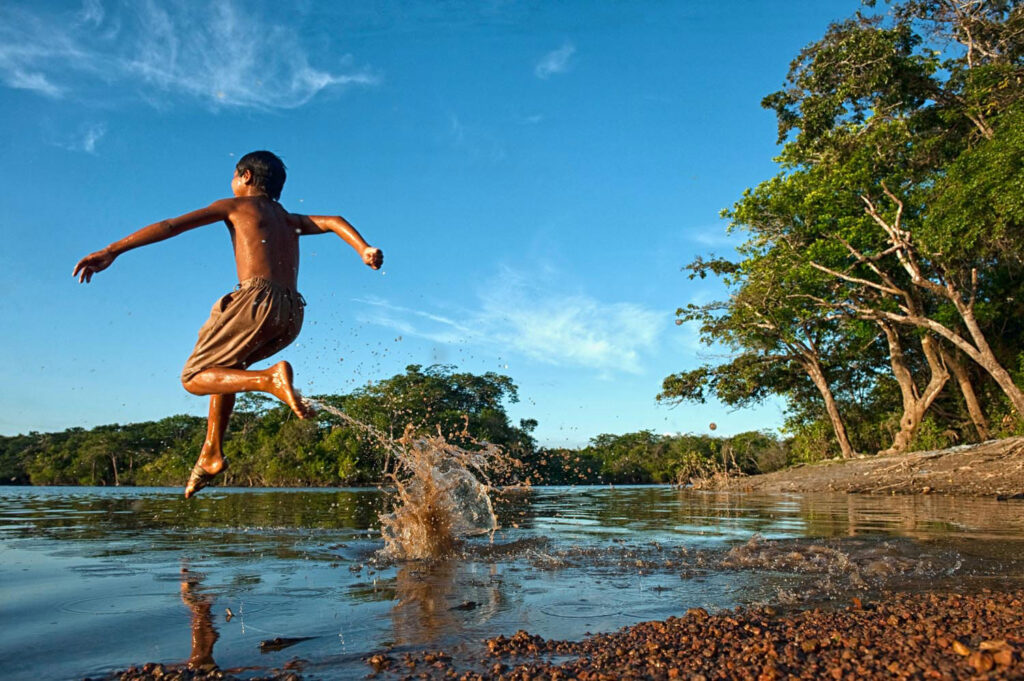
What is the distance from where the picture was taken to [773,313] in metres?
25.3

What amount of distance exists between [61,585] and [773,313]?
24.5 meters

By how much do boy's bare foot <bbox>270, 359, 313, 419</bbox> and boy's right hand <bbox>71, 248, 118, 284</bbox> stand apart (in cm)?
120

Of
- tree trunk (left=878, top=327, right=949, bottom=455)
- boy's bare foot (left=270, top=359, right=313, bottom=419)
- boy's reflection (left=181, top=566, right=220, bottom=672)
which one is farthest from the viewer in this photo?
tree trunk (left=878, top=327, right=949, bottom=455)

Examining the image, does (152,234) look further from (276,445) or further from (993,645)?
(276,445)

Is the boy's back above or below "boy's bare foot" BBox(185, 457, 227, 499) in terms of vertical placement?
above

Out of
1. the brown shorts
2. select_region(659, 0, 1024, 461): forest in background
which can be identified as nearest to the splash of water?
the brown shorts

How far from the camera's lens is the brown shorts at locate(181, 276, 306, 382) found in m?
4.29

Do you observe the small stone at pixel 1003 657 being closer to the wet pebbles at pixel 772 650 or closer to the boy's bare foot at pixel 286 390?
the wet pebbles at pixel 772 650

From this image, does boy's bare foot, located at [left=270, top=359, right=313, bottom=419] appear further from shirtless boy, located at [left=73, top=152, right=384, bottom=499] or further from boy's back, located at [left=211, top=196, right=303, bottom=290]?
boy's back, located at [left=211, top=196, right=303, bottom=290]

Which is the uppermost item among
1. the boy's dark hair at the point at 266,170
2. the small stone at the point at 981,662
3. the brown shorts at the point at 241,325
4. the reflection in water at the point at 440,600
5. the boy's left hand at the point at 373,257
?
the boy's dark hair at the point at 266,170

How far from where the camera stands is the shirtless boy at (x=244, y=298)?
4203 mm

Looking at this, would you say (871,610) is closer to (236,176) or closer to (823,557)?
(823,557)

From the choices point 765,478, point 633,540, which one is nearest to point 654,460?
point 765,478


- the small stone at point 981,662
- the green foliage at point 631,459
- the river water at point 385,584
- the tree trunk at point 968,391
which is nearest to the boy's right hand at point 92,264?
the river water at point 385,584
